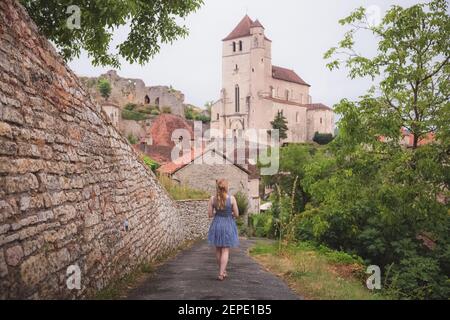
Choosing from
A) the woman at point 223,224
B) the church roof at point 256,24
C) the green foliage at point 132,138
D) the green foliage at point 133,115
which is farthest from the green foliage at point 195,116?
the woman at point 223,224

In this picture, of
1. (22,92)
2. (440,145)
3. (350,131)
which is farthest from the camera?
(350,131)

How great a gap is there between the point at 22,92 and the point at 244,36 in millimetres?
84696

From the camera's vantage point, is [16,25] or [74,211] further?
[74,211]

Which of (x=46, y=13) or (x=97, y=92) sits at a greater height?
(x=97, y=92)

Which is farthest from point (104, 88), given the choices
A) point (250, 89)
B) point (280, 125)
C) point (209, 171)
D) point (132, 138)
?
point (209, 171)

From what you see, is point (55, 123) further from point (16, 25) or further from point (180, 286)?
point (180, 286)

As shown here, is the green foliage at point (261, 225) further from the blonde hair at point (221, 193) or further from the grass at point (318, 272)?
the blonde hair at point (221, 193)

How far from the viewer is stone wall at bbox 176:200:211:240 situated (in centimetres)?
2012

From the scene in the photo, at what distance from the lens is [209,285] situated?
22.4ft

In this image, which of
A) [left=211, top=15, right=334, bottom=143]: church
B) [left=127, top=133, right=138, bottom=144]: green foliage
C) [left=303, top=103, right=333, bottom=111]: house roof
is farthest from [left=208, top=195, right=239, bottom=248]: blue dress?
[left=303, top=103, right=333, bottom=111]: house roof

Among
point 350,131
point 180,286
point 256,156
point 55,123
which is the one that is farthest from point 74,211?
point 256,156

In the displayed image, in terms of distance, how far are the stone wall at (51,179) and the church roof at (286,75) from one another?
278ft
